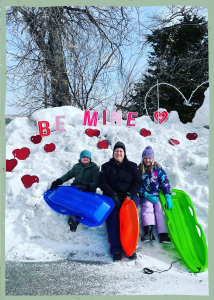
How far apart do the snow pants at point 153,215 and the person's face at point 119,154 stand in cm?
75

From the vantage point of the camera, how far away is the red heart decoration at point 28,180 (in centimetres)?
395

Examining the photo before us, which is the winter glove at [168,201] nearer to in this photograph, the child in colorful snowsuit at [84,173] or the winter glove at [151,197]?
the winter glove at [151,197]

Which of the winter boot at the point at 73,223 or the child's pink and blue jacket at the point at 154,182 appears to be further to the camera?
the child's pink and blue jacket at the point at 154,182

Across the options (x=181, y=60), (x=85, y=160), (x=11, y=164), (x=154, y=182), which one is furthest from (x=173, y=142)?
(x=181, y=60)

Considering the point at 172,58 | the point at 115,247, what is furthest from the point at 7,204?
the point at 172,58

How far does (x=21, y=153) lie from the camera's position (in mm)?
4629

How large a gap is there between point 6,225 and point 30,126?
8.87ft

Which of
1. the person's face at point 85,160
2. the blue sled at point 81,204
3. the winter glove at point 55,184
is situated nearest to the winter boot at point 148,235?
the blue sled at point 81,204

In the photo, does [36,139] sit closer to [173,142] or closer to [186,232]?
[173,142]

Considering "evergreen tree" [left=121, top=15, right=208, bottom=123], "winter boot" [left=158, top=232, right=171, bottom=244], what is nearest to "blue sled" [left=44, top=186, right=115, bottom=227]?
"winter boot" [left=158, top=232, right=171, bottom=244]

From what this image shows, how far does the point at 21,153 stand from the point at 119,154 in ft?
7.49

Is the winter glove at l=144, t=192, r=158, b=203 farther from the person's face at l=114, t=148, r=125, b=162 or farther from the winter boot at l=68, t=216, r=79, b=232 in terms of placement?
the winter boot at l=68, t=216, r=79, b=232

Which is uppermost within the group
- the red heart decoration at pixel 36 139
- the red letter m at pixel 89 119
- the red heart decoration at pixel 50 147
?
the red letter m at pixel 89 119

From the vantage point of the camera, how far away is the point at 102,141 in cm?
490
